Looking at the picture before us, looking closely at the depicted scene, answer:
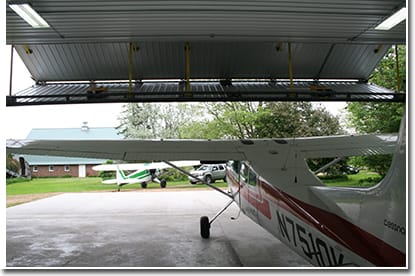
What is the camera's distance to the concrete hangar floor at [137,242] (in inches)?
202

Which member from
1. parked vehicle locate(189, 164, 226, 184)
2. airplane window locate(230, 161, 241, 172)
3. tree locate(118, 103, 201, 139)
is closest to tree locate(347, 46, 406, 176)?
airplane window locate(230, 161, 241, 172)

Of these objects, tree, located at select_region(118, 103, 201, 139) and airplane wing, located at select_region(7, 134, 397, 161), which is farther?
tree, located at select_region(118, 103, 201, 139)

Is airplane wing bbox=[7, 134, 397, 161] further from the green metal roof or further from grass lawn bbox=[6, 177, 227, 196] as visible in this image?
the green metal roof

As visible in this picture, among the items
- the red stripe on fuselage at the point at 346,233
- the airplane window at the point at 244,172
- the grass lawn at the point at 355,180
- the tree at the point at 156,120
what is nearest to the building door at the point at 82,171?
the tree at the point at 156,120

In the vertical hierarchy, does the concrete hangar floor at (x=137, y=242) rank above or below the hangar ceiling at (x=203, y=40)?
below

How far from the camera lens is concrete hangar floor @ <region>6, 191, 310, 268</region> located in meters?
5.14

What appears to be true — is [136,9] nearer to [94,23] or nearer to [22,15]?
[94,23]

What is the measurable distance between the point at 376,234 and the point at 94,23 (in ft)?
16.0

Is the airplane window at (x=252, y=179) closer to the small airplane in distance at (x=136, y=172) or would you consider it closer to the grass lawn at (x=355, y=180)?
the grass lawn at (x=355, y=180)

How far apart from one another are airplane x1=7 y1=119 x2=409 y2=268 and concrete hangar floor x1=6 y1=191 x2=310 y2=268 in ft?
2.09

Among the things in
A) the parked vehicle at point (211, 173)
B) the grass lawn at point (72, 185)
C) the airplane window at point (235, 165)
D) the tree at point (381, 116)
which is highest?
the tree at point (381, 116)

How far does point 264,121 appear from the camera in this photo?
2159 cm

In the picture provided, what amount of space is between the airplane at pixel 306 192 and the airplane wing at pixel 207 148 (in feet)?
0.05

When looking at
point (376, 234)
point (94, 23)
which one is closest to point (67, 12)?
point (94, 23)
